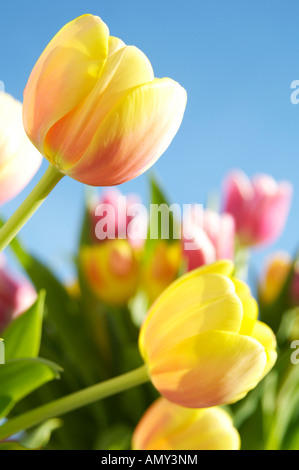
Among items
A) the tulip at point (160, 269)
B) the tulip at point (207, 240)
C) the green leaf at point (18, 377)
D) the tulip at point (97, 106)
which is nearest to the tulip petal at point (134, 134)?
the tulip at point (97, 106)

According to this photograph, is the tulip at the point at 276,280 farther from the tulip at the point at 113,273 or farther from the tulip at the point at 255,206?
the tulip at the point at 113,273

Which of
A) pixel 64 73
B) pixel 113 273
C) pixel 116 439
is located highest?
pixel 64 73

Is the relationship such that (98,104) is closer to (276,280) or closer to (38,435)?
(38,435)

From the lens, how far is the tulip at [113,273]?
585 mm

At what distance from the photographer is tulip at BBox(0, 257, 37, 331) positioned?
614 millimetres

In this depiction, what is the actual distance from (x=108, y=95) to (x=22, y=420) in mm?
148

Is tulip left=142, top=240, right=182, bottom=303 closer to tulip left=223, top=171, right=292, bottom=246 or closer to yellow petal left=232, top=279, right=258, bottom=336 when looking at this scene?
tulip left=223, top=171, right=292, bottom=246

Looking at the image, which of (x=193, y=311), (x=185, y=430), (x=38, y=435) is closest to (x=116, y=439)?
(x=38, y=435)

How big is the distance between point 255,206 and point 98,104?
53 cm

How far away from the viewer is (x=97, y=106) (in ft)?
0.70

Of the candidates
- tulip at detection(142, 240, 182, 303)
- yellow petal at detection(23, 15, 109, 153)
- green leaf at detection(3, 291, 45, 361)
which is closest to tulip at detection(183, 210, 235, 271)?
tulip at detection(142, 240, 182, 303)

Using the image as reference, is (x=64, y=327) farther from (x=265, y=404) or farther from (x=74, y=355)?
(x=265, y=404)

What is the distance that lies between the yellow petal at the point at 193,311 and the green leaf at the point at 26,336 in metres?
0.10
